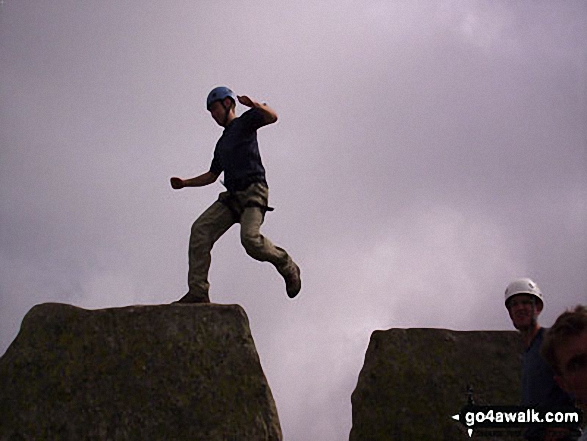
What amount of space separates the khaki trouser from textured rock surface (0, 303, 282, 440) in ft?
2.09

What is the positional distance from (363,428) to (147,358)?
214 cm

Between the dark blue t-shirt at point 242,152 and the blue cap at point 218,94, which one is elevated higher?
the blue cap at point 218,94

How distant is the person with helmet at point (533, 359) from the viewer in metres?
3.65

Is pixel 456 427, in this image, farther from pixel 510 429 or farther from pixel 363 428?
pixel 363 428

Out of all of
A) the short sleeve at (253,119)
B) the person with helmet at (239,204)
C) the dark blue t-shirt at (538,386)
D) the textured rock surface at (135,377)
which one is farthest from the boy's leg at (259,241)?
the dark blue t-shirt at (538,386)

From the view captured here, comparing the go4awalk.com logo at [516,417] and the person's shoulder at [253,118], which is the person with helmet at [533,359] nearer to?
the go4awalk.com logo at [516,417]

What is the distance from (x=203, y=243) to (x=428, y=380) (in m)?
2.66

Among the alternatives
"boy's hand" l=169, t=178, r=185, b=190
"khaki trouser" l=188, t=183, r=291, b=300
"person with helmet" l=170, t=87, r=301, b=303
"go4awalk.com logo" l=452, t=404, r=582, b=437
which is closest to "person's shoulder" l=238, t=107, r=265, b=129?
"person with helmet" l=170, t=87, r=301, b=303

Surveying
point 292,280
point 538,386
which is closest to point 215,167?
point 292,280


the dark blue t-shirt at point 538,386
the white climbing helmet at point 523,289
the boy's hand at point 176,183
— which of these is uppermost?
the boy's hand at point 176,183

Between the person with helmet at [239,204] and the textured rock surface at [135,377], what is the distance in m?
0.69

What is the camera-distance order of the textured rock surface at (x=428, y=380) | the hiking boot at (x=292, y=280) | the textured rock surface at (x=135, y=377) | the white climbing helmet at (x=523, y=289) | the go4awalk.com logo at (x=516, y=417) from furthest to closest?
the hiking boot at (x=292, y=280) < the textured rock surface at (x=428, y=380) < the textured rock surface at (x=135, y=377) < the white climbing helmet at (x=523, y=289) < the go4awalk.com logo at (x=516, y=417)

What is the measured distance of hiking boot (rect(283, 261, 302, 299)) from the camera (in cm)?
616

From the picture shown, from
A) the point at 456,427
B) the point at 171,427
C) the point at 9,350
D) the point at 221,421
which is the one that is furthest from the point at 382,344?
the point at 9,350
